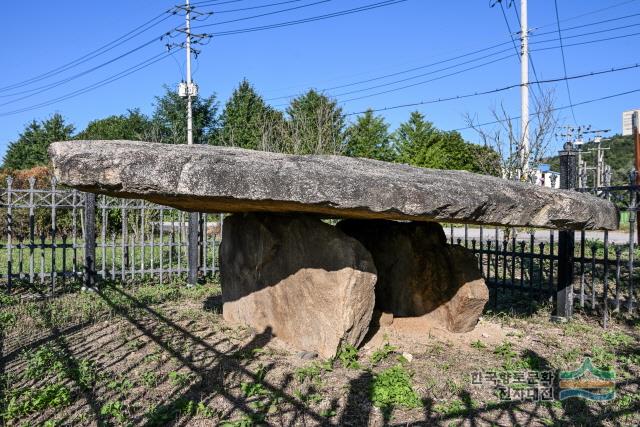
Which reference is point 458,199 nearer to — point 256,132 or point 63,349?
point 63,349

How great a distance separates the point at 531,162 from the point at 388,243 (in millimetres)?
9530

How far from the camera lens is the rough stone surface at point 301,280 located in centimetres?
491

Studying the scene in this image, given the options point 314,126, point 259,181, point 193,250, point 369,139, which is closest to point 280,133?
point 314,126

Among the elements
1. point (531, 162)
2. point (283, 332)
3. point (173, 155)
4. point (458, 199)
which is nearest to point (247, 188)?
point (173, 155)

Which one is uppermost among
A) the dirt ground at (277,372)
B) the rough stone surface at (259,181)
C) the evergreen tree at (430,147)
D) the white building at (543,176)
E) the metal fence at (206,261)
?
the evergreen tree at (430,147)

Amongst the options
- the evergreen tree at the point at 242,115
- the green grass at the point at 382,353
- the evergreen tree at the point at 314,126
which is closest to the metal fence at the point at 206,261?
the green grass at the point at 382,353

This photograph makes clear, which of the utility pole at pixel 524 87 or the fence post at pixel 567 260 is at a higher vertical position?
the utility pole at pixel 524 87

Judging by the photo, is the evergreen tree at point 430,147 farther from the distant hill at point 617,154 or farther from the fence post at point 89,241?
the fence post at point 89,241

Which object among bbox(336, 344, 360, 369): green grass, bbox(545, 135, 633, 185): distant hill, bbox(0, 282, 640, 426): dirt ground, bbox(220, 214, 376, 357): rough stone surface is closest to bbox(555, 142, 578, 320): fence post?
bbox(0, 282, 640, 426): dirt ground

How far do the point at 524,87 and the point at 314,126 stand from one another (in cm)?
775

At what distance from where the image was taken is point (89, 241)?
8.87m

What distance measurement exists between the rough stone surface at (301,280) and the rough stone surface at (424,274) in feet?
3.55

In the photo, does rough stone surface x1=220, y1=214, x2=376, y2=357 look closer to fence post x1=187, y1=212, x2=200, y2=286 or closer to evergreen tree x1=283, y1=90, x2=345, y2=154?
fence post x1=187, y1=212, x2=200, y2=286

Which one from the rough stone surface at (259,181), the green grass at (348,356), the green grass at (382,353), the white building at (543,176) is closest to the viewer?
the rough stone surface at (259,181)
